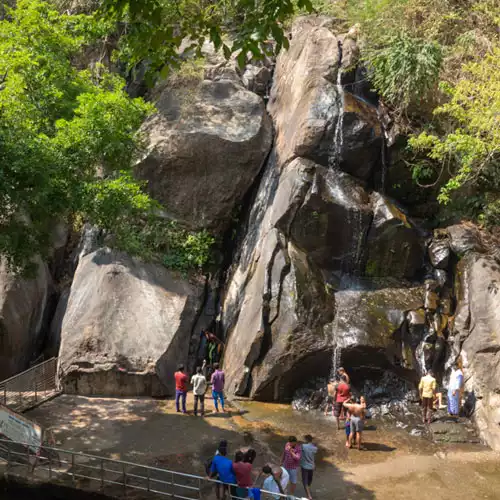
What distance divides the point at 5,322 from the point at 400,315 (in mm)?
11849

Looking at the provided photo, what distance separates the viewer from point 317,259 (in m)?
16.0

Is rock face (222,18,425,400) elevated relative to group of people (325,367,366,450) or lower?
elevated

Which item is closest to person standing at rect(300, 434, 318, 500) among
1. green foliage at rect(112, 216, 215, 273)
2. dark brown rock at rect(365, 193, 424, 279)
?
dark brown rock at rect(365, 193, 424, 279)

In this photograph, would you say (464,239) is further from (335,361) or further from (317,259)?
(335,361)

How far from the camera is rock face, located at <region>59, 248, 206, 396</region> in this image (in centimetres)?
1404

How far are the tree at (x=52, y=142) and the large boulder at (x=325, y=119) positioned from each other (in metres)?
5.01

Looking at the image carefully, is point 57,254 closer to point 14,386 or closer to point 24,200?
point 14,386

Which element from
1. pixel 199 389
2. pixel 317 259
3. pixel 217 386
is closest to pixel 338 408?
pixel 217 386

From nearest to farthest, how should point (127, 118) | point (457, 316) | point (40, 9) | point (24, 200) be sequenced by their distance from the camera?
point (24, 200)
point (457, 316)
point (127, 118)
point (40, 9)

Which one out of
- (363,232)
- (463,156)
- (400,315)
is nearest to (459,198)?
(463,156)

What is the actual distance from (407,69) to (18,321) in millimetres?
14731

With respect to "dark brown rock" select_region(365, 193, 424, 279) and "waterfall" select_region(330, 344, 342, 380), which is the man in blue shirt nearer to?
"waterfall" select_region(330, 344, 342, 380)

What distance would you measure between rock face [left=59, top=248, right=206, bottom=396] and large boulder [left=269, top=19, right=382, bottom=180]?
5.85 meters

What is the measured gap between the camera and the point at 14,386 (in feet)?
42.8
